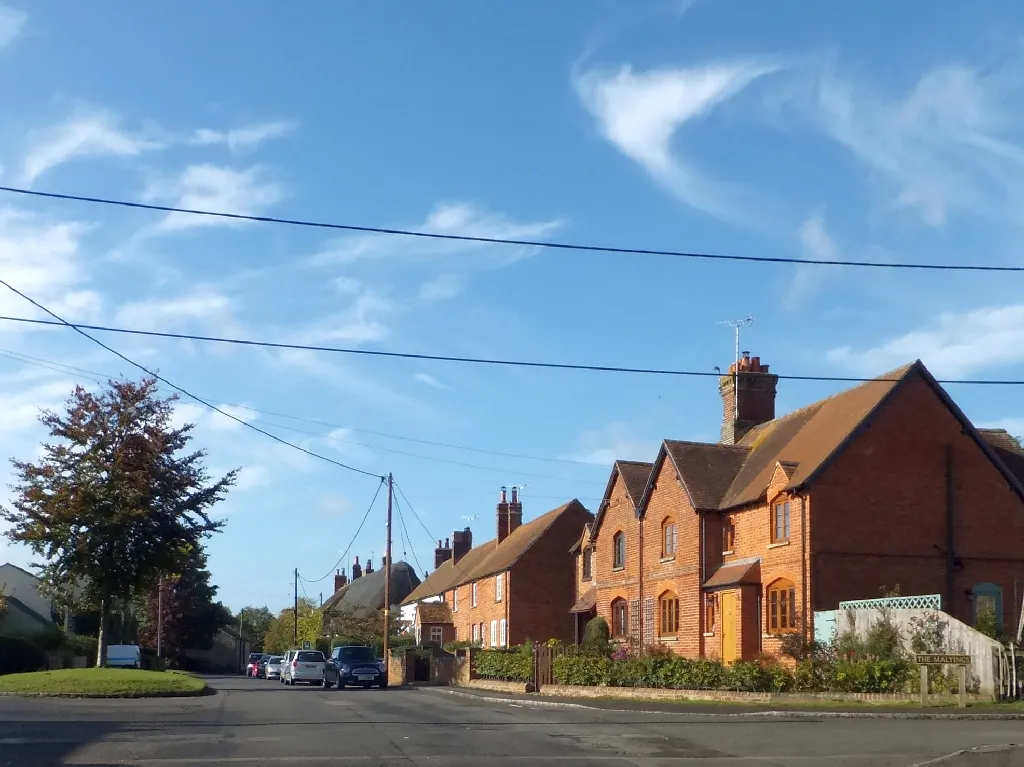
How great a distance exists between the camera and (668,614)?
38812 millimetres

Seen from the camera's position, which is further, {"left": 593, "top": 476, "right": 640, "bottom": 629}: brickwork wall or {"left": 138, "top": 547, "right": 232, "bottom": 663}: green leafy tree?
{"left": 138, "top": 547, "right": 232, "bottom": 663}: green leafy tree

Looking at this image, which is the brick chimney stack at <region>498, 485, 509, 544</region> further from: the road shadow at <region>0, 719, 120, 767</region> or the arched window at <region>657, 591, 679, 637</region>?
the road shadow at <region>0, 719, 120, 767</region>

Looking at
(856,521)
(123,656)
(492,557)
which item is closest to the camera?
(856,521)

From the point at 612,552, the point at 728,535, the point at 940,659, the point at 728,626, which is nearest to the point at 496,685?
the point at 612,552

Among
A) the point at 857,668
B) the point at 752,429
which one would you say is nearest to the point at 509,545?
the point at 752,429

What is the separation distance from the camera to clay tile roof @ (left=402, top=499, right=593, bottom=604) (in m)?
56.7

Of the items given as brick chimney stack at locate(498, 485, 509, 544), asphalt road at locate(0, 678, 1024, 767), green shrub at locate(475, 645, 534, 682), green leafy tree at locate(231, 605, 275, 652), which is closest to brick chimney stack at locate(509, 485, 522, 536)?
brick chimney stack at locate(498, 485, 509, 544)

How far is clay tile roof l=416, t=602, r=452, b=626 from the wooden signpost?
153 feet

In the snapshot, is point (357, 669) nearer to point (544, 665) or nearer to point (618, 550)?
point (618, 550)

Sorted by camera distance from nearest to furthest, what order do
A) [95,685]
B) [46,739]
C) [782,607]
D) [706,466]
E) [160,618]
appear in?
[46,739] < [95,685] < [782,607] < [706,466] < [160,618]

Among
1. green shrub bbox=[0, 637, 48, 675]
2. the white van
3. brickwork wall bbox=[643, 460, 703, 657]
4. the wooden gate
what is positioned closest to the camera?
the wooden gate

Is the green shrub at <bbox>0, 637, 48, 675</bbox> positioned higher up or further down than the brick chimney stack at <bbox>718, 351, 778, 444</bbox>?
further down

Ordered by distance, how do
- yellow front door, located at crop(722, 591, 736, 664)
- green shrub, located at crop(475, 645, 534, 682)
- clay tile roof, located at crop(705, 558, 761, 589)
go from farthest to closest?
1. green shrub, located at crop(475, 645, 534, 682)
2. yellow front door, located at crop(722, 591, 736, 664)
3. clay tile roof, located at crop(705, 558, 761, 589)

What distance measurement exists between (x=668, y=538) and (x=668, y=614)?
2.49 meters
